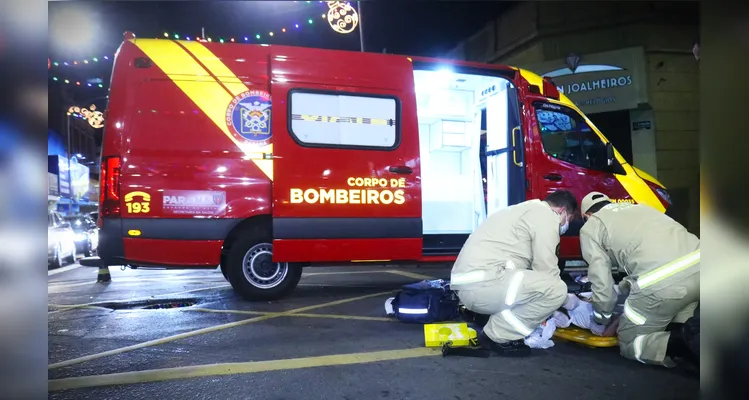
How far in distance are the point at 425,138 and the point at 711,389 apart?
5.62m

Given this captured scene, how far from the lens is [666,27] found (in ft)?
36.3

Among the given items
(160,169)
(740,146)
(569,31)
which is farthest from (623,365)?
(569,31)

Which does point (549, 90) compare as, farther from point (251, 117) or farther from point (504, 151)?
point (251, 117)

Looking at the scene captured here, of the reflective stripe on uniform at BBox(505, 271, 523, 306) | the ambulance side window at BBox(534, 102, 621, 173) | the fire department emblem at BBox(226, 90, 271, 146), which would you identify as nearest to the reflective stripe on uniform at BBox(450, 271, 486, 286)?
the reflective stripe on uniform at BBox(505, 271, 523, 306)

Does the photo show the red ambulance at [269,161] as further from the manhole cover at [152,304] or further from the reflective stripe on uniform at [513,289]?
the reflective stripe on uniform at [513,289]

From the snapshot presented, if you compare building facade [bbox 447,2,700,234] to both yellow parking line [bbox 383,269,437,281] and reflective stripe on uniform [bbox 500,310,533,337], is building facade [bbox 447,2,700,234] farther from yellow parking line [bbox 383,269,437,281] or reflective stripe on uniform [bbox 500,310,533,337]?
reflective stripe on uniform [bbox 500,310,533,337]

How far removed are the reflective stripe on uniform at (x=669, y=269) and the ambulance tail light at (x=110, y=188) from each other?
182 inches

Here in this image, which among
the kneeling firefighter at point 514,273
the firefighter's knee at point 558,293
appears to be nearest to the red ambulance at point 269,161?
the kneeling firefighter at point 514,273

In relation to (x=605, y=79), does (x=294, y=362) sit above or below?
below

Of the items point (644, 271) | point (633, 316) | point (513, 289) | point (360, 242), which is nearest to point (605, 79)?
point (360, 242)

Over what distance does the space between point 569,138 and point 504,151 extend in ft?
2.83

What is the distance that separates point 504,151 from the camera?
584cm

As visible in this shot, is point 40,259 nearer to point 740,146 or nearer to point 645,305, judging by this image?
point 740,146

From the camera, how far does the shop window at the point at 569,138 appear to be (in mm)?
5594
